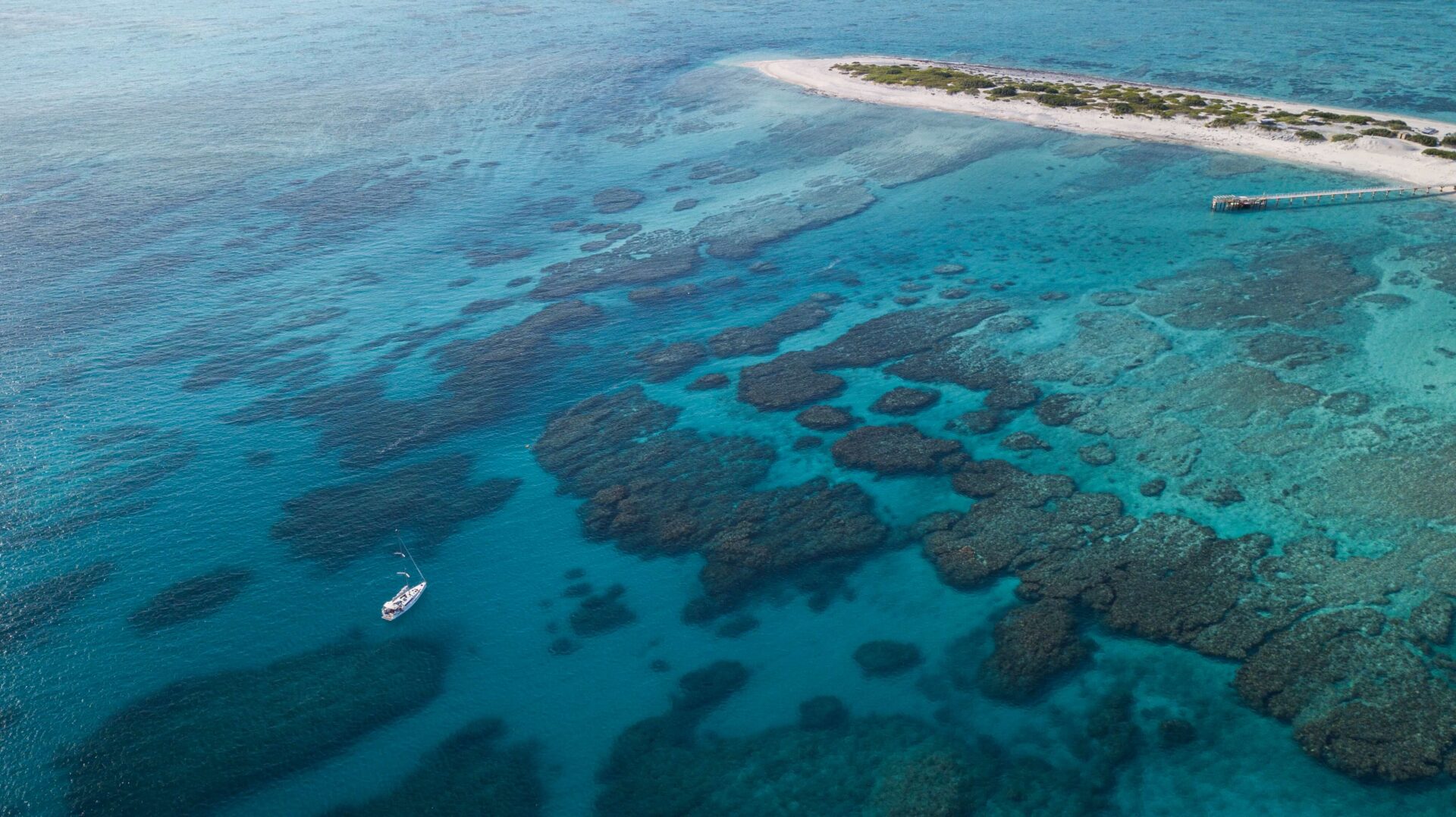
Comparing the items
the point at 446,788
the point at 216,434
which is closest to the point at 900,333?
the point at 446,788

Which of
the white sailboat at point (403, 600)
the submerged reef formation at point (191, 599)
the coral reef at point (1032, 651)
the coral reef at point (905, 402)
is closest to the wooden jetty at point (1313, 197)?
the coral reef at point (905, 402)

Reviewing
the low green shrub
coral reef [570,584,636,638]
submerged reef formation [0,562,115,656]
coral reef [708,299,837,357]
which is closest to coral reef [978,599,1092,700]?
coral reef [570,584,636,638]

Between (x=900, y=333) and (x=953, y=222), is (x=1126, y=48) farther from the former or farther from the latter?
(x=900, y=333)

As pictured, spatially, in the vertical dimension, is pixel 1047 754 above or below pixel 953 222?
below

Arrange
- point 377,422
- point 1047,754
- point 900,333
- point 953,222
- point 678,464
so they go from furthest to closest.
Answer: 1. point 953,222
2. point 900,333
3. point 377,422
4. point 678,464
5. point 1047,754

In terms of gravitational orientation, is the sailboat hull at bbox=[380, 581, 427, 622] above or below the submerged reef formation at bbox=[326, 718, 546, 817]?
above

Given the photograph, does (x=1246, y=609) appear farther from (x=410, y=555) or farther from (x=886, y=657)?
(x=410, y=555)

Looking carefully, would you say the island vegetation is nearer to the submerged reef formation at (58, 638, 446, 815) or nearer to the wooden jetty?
the wooden jetty
